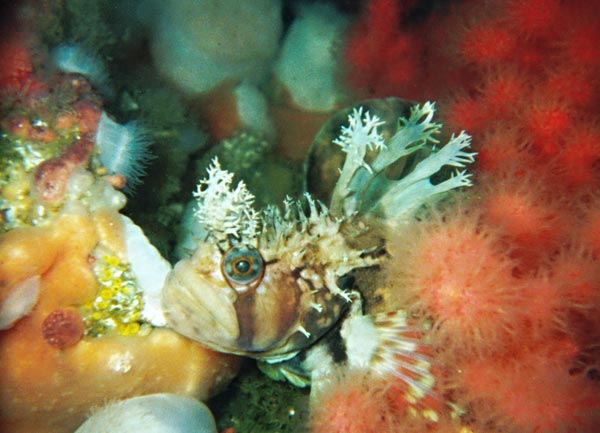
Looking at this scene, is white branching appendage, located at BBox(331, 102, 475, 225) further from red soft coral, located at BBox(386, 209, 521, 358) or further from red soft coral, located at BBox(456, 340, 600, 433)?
red soft coral, located at BBox(456, 340, 600, 433)

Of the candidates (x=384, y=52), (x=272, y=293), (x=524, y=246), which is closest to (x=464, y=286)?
(x=524, y=246)

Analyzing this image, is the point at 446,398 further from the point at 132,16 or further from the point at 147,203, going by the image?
the point at 132,16

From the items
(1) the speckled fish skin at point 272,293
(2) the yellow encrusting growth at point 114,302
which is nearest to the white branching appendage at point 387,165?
Result: (1) the speckled fish skin at point 272,293

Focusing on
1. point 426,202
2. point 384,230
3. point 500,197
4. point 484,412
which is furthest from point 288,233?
point 484,412

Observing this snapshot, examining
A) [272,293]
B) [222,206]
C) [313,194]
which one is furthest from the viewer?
[313,194]

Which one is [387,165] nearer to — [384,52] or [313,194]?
[313,194]

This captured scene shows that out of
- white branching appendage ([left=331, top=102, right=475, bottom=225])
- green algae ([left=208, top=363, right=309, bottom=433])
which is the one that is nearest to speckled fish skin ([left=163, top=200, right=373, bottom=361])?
white branching appendage ([left=331, top=102, right=475, bottom=225])

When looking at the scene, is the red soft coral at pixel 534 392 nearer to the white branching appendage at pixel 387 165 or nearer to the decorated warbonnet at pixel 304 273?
the decorated warbonnet at pixel 304 273
